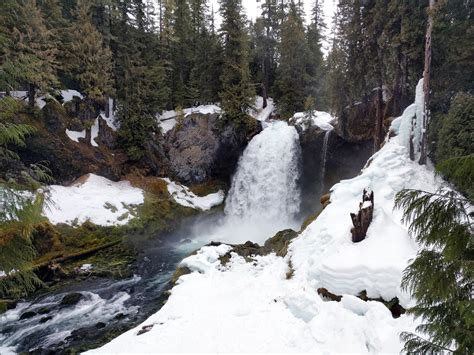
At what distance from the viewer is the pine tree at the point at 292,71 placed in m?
29.0

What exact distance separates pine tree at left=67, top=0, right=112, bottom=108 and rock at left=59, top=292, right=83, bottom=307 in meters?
15.1

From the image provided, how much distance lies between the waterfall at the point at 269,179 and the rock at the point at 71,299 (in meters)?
13.4

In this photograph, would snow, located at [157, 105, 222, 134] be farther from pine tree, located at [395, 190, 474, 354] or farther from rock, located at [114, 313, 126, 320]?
pine tree, located at [395, 190, 474, 354]

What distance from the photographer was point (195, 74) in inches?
1219

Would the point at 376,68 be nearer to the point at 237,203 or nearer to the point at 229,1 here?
the point at 237,203

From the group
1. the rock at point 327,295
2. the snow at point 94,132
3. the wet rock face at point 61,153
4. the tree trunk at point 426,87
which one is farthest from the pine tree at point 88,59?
the rock at point 327,295

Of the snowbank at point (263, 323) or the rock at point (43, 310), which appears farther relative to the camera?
the rock at point (43, 310)

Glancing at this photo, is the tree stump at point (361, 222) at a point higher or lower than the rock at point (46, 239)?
higher

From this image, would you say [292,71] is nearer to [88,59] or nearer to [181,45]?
[181,45]

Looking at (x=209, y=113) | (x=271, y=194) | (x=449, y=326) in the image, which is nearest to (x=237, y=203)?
(x=271, y=194)

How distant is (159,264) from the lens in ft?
51.4

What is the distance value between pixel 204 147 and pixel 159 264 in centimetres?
1190

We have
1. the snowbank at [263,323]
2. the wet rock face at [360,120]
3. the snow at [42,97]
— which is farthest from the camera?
the snow at [42,97]

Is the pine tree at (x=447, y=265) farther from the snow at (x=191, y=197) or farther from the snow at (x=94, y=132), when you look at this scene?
the snow at (x=94, y=132)
